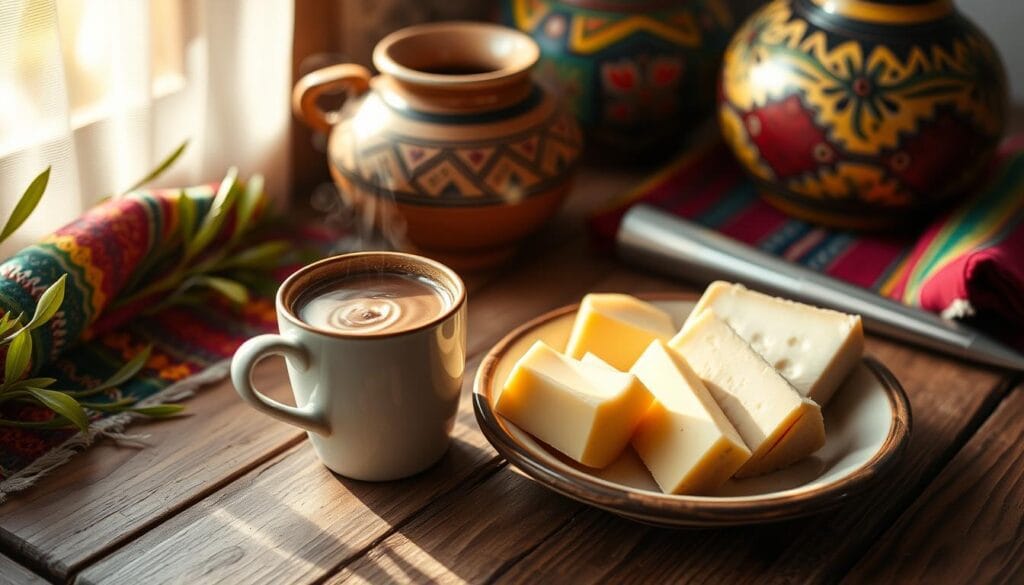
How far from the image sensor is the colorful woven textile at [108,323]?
2.75ft

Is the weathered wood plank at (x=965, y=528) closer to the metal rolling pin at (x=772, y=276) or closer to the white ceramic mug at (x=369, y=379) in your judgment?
the metal rolling pin at (x=772, y=276)

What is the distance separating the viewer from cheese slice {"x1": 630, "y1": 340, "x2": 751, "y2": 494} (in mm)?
723

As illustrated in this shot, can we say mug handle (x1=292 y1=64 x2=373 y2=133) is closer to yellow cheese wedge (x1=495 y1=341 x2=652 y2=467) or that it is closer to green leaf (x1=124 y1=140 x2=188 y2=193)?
green leaf (x1=124 y1=140 x2=188 y2=193)

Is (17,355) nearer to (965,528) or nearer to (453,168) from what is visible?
(453,168)

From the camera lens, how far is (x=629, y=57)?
4.04ft

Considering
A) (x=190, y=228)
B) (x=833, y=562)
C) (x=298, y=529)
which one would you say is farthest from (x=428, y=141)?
(x=833, y=562)

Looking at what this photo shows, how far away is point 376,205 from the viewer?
3.51ft

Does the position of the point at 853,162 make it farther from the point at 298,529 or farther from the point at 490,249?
the point at 298,529

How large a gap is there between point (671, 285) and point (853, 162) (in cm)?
22

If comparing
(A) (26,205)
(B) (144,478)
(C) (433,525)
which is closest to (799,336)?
→ (C) (433,525)

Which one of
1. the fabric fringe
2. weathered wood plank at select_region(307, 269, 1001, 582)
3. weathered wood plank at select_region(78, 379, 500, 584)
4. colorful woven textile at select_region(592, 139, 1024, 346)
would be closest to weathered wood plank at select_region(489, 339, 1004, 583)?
weathered wood plank at select_region(307, 269, 1001, 582)

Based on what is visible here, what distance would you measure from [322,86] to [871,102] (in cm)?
53

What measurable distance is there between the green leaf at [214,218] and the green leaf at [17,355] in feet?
0.74

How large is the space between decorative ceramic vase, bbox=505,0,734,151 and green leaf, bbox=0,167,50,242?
566mm
